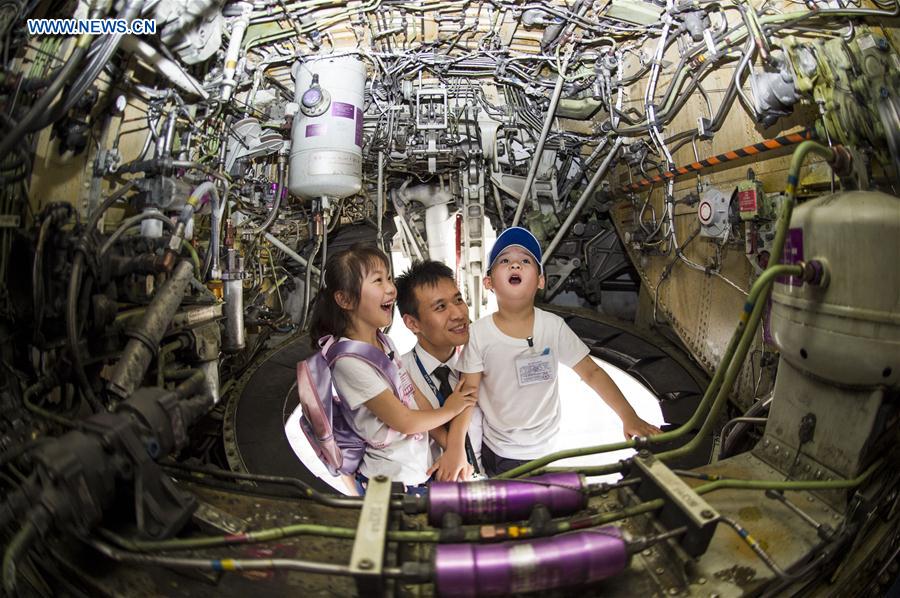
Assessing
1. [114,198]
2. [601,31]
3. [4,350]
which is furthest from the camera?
[601,31]

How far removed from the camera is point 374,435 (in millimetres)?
2143

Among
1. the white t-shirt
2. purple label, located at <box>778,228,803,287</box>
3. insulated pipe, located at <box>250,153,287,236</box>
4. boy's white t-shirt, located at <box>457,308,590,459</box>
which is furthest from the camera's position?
insulated pipe, located at <box>250,153,287,236</box>

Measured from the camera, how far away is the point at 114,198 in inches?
65.9

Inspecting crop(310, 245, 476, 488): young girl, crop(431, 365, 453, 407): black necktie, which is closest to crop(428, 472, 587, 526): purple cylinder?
crop(310, 245, 476, 488): young girl

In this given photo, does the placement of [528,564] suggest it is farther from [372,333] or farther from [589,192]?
[589,192]

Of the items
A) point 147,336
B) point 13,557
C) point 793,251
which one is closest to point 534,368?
point 793,251

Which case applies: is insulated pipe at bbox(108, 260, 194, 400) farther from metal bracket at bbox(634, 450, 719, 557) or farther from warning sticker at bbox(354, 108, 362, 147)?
metal bracket at bbox(634, 450, 719, 557)

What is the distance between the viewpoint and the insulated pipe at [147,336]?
5.08 feet

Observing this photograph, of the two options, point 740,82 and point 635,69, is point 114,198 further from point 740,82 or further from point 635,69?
point 635,69

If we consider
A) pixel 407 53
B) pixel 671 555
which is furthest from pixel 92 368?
pixel 407 53

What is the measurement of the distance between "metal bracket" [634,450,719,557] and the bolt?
3.01ft

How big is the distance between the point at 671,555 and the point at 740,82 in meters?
2.73

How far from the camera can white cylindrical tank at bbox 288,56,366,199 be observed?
2.93 metres

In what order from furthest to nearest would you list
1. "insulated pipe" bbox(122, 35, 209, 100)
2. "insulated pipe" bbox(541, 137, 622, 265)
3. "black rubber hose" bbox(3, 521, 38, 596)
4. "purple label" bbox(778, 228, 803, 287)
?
1. "insulated pipe" bbox(541, 137, 622, 265)
2. "insulated pipe" bbox(122, 35, 209, 100)
3. "purple label" bbox(778, 228, 803, 287)
4. "black rubber hose" bbox(3, 521, 38, 596)
